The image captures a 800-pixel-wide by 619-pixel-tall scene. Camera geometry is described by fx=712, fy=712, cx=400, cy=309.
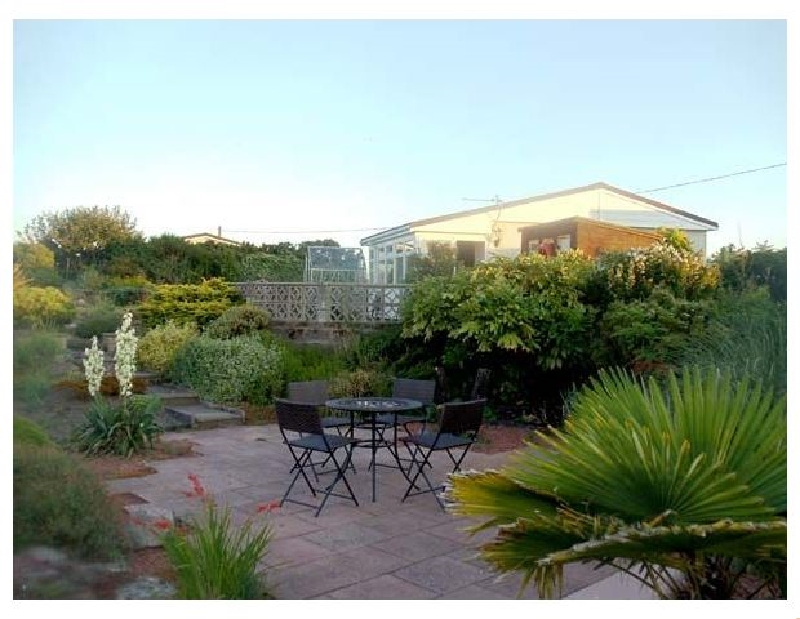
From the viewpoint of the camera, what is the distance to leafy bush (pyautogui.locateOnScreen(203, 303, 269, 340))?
1164cm

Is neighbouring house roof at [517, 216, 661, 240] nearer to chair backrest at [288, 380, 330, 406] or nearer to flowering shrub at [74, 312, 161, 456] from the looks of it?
chair backrest at [288, 380, 330, 406]

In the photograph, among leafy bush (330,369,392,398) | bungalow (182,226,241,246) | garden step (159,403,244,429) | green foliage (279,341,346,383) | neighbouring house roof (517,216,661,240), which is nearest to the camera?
garden step (159,403,244,429)

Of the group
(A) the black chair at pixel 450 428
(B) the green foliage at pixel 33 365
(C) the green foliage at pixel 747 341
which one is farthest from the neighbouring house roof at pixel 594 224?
(B) the green foliage at pixel 33 365

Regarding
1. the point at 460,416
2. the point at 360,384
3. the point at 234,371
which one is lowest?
the point at 360,384

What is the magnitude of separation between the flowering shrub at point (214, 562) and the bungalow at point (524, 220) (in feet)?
47.8

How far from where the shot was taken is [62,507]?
3.72 m

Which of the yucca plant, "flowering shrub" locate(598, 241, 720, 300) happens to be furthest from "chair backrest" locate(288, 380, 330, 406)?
the yucca plant

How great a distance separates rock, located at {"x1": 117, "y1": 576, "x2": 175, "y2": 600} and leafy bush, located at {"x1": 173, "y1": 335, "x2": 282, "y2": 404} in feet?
20.2

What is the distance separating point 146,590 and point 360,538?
158 cm

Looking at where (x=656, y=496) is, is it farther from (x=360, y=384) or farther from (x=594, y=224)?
(x=594, y=224)

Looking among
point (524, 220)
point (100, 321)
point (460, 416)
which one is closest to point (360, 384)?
point (460, 416)

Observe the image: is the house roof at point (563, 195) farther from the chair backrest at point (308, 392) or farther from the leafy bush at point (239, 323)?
the chair backrest at point (308, 392)
